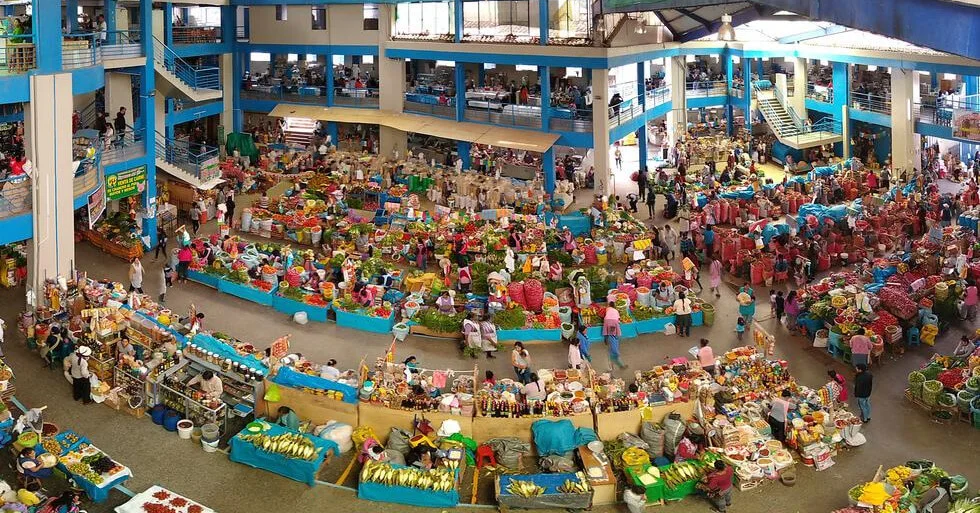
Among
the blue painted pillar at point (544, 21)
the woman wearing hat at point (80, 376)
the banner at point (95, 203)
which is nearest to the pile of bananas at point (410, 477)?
the woman wearing hat at point (80, 376)

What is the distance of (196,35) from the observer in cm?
4219

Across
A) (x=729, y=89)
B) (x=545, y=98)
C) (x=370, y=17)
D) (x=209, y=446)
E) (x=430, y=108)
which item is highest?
(x=370, y=17)

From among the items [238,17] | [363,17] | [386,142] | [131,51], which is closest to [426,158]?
[386,142]

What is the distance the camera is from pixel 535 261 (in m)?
26.3

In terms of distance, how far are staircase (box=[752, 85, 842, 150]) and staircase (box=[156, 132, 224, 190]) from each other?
2450 centimetres

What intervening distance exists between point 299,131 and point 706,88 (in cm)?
1972

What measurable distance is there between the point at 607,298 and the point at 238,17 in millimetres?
27681

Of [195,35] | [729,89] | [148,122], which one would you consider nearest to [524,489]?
[148,122]

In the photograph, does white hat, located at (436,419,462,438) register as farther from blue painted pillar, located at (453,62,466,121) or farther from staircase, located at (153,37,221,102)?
blue painted pillar, located at (453,62,466,121)

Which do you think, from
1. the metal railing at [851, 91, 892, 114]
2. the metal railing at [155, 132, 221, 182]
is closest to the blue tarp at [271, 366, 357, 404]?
A: the metal railing at [155, 132, 221, 182]

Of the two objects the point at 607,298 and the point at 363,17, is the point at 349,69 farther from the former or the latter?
the point at 607,298

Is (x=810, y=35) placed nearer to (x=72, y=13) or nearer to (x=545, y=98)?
(x=545, y=98)

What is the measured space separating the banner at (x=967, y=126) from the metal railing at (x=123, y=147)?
89.7 feet

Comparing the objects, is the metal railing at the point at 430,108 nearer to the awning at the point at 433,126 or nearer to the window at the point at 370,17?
the awning at the point at 433,126
